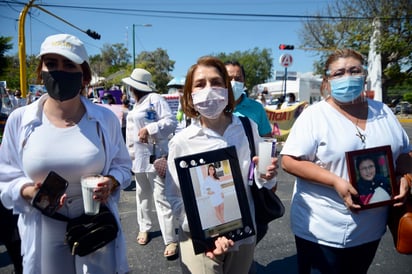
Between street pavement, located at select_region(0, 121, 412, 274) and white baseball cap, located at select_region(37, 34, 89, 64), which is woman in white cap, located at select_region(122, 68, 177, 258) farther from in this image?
white baseball cap, located at select_region(37, 34, 89, 64)

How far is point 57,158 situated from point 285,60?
11.4m

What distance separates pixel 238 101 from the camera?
299cm

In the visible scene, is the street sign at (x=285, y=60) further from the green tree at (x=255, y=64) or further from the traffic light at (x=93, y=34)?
the green tree at (x=255, y=64)

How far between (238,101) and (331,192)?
131 centimetres

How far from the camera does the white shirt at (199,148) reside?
6.19 feet

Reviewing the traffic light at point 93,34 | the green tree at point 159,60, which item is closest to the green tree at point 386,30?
the traffic light at point 93,34

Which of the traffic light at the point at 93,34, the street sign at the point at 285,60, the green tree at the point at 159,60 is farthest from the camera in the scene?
the green tree at the point at 159,60

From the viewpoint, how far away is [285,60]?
12.0 metres

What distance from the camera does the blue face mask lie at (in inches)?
79.5

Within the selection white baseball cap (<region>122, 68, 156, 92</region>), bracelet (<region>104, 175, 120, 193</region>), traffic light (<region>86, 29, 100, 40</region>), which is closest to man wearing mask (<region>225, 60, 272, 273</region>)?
bracelet (<region>104, 175, 120, 193</region>)

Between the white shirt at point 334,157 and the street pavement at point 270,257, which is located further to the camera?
the street pavement at point 270,257

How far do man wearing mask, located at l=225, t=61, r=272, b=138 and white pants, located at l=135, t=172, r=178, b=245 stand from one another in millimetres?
1444

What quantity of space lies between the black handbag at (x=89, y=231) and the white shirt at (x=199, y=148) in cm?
37

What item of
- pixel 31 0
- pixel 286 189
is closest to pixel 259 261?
pixel 286 189
